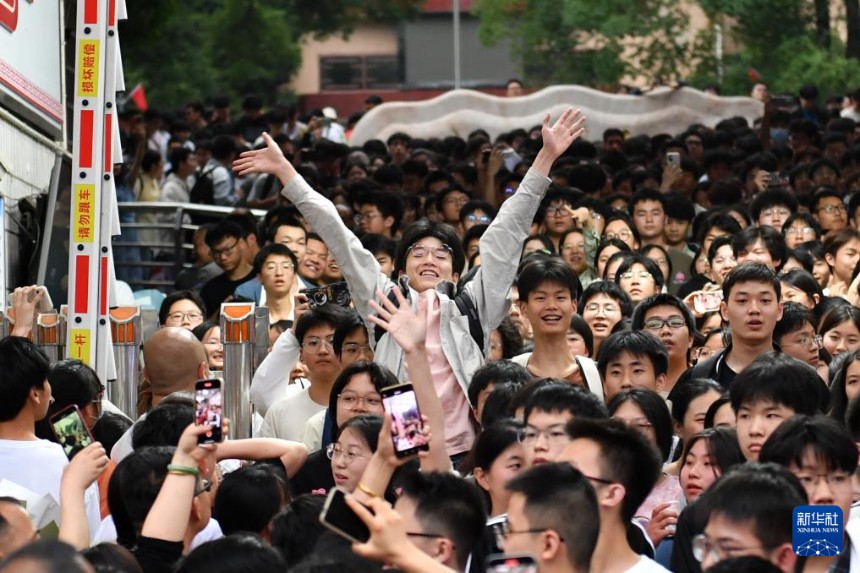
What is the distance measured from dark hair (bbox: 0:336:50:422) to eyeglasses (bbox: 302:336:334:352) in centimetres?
175

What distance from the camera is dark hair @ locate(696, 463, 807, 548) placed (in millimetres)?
5145

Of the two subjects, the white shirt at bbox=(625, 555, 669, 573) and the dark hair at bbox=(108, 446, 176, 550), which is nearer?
the white shirt at bbox=(625, 555, 669, 573)

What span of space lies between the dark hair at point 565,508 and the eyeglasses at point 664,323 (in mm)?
4026

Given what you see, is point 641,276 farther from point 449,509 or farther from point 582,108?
point 582,108

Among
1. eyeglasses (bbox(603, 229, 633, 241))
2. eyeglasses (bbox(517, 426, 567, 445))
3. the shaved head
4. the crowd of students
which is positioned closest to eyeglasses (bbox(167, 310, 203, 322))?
the crowd of students

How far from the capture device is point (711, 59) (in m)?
26.0

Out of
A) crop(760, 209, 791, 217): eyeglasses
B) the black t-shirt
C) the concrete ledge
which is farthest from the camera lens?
the concrete ledge

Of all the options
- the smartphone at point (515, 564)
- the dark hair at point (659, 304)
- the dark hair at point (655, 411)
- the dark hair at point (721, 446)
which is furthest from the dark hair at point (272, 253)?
the smartphone at point (515, 564)

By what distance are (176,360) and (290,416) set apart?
617 millimetres

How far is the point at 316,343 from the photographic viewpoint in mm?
8734

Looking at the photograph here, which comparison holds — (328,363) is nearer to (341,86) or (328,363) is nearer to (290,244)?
(290,244)

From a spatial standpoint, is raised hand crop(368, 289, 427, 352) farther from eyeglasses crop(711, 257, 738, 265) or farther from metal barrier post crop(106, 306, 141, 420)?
eyeglasses crop(711, 257, 738, 265)

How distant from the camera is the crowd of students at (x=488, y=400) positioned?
5.30 m

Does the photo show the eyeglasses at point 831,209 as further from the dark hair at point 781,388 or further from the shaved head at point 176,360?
the dark hair at point 781,388
